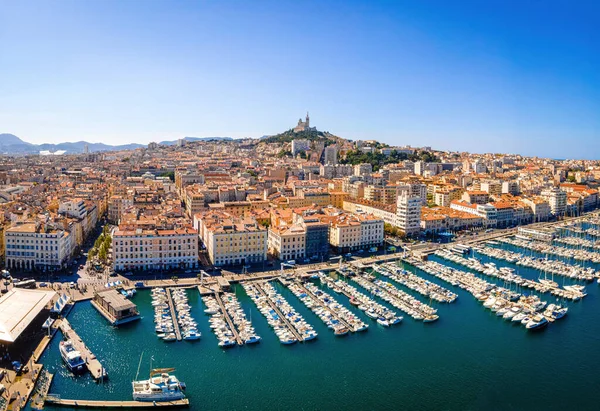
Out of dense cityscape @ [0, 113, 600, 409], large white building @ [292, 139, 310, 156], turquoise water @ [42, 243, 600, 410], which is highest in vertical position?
large white building @ [292, 139, 310, 156]

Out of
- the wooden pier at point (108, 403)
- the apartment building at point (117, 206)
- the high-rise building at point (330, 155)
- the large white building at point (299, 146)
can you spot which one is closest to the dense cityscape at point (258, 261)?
the wooden pier at point (108, 403)

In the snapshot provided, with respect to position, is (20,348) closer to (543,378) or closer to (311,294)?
(311,294)

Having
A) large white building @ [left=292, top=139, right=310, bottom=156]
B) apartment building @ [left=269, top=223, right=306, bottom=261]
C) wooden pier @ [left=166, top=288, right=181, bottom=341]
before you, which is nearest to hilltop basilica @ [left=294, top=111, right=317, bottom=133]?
large white building @ [left=292, top=139, right=310, bottom=156]

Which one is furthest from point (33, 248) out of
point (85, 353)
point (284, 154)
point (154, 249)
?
point (284, 154)

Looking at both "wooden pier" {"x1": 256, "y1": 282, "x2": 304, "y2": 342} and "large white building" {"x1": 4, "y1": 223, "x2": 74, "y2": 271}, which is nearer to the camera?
"wooden pier" {"x1": 256, "y1": 282, "x2": 304, "y2": 342}

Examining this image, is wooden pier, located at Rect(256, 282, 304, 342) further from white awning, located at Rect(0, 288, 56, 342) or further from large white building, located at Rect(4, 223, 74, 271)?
large white building, located at Rect(4, 223, 74, 271)

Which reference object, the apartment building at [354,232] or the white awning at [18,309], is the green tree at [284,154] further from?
the white awning at [18,309]

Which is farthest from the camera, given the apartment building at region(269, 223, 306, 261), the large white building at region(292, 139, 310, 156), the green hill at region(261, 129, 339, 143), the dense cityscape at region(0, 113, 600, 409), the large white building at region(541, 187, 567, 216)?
the green hill at region(261, 129, 339, 143)
